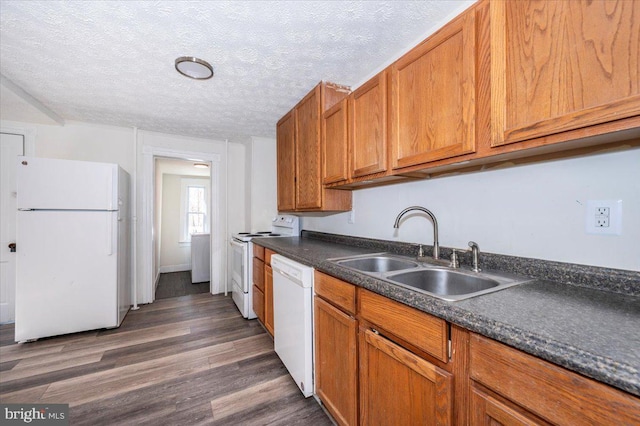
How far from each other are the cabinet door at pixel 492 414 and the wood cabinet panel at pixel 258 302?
2.06m

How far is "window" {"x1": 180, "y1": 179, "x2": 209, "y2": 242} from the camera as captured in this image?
5.45m

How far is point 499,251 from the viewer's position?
4.02 ft

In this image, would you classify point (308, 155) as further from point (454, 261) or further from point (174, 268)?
point (174, 268)

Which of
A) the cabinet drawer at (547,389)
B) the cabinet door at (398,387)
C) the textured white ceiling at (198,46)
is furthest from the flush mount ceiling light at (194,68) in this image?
the cabinet drawer at (547,389)

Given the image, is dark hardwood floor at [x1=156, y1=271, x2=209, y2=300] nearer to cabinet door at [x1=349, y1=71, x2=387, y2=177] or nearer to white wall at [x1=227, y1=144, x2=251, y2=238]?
white wall at [x1=227, y1=144, x2=251, y2=238]

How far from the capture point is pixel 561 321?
2.16 feet

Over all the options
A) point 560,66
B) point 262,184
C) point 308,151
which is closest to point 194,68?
point 308,151

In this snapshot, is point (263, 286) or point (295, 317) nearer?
point (295, 317)

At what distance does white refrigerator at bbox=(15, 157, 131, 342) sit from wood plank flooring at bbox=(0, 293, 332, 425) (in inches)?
8.0

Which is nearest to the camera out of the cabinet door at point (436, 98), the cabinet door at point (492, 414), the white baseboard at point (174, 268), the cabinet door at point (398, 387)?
the cabinet door at point (492, 414)

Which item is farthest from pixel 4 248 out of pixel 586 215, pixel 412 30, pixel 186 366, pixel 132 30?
pixel 586 215

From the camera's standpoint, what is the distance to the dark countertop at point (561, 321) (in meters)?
0.50

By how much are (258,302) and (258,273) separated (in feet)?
1.00

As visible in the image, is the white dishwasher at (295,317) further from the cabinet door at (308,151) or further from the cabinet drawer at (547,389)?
the cabinet drawer at (547,389)
